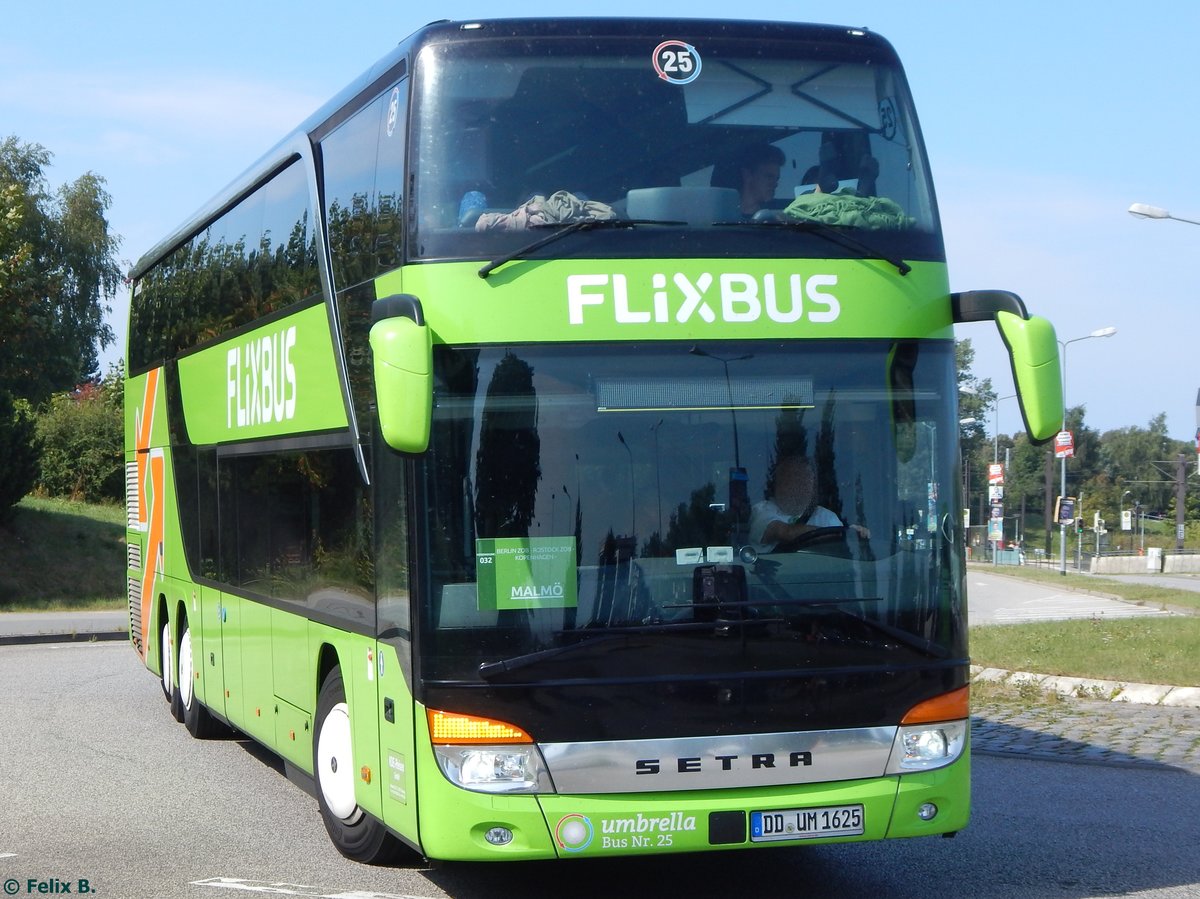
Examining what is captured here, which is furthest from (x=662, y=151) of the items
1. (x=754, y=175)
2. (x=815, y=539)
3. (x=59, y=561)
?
(x=59, y=561)

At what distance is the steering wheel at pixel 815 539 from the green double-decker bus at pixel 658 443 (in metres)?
0.02

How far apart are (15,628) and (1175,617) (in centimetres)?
1843

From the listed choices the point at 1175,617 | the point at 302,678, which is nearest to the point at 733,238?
the point at 302,678

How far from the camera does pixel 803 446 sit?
670 centimetres

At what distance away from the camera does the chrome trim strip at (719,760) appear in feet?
20.9

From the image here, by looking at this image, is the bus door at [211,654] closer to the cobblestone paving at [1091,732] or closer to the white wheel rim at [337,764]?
the white wheel rim at [337,764]

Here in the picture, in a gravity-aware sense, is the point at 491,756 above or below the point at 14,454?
below

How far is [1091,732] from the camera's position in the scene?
12570 mm

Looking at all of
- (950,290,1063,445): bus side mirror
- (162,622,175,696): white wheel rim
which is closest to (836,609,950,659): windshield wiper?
(950,290,1063,445): bus side mirror

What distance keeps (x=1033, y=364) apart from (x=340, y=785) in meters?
4.09

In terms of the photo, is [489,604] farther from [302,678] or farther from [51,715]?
[51,715]

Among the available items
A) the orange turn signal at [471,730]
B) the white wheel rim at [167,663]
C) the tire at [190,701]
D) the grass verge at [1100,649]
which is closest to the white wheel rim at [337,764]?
the orange turn signal at [471,730]

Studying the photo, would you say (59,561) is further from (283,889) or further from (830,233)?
(830,233)

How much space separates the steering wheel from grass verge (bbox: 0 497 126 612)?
26.9m
